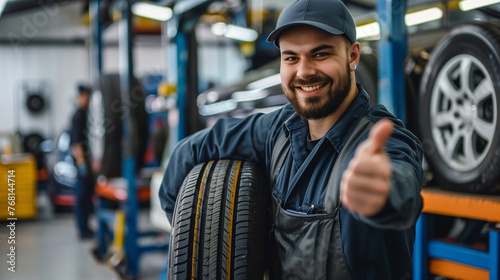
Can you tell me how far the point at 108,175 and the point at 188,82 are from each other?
1243mm

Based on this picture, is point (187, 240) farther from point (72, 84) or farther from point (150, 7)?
point (72, 84)

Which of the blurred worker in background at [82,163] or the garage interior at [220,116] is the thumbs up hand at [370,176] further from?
the blurred worker in background at [82,163]

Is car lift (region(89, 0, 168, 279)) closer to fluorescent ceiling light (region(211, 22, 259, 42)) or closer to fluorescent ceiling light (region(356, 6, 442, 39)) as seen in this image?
A: fluorescent ceiling light (region(211, 22, 259, 42))

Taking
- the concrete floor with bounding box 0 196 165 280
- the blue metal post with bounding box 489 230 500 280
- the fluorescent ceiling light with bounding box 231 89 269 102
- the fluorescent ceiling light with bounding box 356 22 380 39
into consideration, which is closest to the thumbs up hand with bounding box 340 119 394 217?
the blue metal post with bounding box 489 230 500 280

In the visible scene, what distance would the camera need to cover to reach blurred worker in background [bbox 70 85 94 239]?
15.7ft

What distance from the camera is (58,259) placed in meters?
4.34

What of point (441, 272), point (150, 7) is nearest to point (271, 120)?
point (441, 272)

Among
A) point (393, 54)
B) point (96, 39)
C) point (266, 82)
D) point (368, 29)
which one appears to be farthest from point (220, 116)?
point (393, 54)

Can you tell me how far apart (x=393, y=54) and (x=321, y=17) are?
2.39ft

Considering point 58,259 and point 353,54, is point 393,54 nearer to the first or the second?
point 353,54

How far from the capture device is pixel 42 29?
39.0ft

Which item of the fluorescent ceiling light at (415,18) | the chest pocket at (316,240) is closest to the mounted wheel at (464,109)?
the chest pocket at (316,240)

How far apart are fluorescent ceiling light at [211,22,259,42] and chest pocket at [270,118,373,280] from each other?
168 inches

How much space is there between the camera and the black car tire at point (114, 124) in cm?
379
